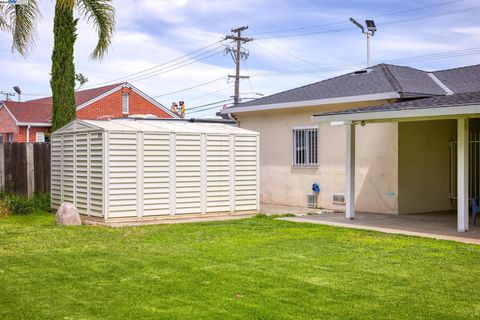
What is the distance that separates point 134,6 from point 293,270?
1167cm

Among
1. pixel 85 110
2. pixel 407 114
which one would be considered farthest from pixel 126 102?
pixel 407 114

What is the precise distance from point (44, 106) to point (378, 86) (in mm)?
28482

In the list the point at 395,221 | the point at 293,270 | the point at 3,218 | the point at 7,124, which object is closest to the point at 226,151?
the point at 395,221

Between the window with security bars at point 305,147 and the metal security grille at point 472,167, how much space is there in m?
3.76

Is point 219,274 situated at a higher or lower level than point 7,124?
lower

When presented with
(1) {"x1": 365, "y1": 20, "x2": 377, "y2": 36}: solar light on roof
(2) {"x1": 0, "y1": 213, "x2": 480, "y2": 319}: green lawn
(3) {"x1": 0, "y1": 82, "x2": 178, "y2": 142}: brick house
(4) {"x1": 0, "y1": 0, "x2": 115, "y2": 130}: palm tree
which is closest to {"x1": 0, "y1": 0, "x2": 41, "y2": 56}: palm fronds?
(4) {"x1": 0, "y1": 0, "x2": 115, "y2": 130}: palm tree

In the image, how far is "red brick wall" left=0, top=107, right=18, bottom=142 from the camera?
36906 millimetres

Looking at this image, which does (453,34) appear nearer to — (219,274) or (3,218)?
(3,218)

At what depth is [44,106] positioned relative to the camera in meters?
39.6

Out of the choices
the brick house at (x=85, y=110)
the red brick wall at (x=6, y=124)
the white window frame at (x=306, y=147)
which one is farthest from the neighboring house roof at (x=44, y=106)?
the white window frame at (x=306, y=147)

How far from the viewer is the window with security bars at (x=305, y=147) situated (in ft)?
58.7

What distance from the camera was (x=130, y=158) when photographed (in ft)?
43.9

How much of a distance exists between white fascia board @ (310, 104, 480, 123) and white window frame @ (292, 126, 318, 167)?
3291mm

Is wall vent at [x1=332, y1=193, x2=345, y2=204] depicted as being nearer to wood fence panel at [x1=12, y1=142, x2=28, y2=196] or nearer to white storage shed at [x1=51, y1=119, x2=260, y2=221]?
white storage shed at [x1=51, y1=119, x2=260, y2=221]
